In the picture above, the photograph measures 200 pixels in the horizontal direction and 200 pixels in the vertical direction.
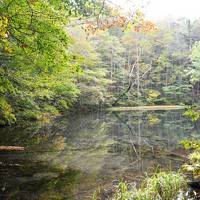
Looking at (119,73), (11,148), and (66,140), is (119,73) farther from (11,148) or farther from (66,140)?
(11,148)

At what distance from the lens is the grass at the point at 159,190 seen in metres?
5.78

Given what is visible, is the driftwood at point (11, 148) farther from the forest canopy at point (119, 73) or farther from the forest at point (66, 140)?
the forest canopy at point (119, 73)

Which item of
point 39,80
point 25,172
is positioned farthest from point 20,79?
point 25,172

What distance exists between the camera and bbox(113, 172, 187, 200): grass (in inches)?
228

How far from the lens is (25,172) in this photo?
8.28 m

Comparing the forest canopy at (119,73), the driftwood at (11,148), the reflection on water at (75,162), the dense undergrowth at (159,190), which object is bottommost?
the reflection on water at (75,162)

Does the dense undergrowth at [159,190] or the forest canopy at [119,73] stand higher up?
the forest canopy at [119,73]

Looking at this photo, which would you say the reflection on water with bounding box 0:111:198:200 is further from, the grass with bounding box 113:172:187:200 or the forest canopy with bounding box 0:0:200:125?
the forest canopy with bounding box 0:0:200:125

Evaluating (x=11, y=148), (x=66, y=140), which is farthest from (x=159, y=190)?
(x=66, y=140)

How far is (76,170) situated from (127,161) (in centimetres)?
178

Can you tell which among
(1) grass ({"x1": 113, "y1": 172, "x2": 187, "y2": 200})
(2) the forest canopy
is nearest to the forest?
(1) grass ({"x1": 113, "y1": 172, "x2": 187, "y2": 200})

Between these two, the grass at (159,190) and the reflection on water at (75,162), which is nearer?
the grass at (159,190)

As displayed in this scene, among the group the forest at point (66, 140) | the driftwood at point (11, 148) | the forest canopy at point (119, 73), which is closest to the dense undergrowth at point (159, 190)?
the forest at point (66, 140)

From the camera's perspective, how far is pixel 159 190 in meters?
6.16
